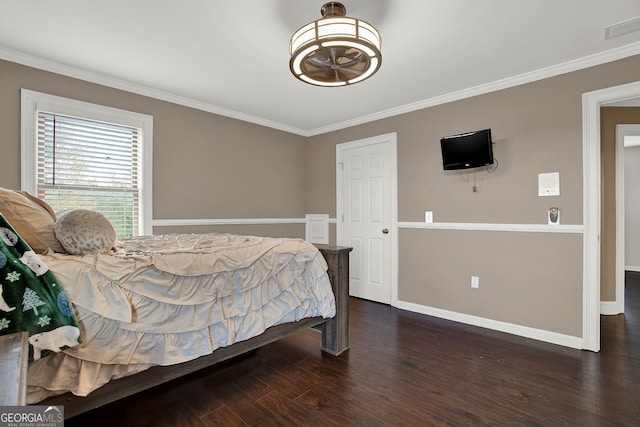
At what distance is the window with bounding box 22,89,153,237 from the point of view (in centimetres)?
265

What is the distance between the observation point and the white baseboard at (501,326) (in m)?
2.69

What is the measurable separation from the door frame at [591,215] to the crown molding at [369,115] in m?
0.29

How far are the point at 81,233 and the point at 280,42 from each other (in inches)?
74.2

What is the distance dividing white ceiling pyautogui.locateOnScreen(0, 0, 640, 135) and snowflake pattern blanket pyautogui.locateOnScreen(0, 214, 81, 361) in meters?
1.72

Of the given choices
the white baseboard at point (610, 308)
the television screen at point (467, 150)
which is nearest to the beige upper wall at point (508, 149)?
the television screen at point (467, 150)

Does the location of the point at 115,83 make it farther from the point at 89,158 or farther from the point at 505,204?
the point at 505,204

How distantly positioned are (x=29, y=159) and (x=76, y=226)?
1.83 meters

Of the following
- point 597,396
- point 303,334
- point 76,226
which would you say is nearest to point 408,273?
point 303,334

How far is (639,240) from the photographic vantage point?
5.89 meters

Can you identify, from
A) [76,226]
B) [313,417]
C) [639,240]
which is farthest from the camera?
[639,240]

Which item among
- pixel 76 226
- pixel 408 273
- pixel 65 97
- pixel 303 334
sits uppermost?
pixel 65 97

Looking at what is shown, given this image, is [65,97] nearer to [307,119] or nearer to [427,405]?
[307,119]

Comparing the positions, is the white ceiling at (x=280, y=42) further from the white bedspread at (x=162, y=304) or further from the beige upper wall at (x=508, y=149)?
the white bedspread at (x=162, y=304)

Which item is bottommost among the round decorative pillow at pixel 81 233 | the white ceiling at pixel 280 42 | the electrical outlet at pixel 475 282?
the electrical outlet at pixel 475 282
